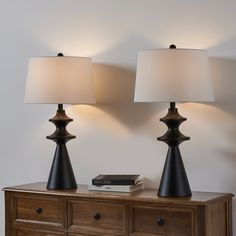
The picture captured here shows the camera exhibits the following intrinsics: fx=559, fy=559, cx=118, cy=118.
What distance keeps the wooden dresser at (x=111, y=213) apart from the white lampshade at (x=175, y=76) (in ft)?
1.50

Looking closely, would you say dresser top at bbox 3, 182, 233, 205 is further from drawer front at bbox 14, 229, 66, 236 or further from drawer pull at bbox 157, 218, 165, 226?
drawer front at bbox 14, 229, 66, 236

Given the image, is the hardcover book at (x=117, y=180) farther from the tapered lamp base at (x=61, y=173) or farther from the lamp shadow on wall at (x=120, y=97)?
the lamp shadow on wall at (x=120, y=97)

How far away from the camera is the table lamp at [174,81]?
2441mm

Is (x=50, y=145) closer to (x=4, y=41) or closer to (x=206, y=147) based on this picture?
(x=4, y=41)

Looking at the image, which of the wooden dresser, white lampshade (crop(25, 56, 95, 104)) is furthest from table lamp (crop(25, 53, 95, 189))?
the wooden dresser

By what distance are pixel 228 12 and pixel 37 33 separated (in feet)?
3.77

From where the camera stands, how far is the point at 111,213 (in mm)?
2633

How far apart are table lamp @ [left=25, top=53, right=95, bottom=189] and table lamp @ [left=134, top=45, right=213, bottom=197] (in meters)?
0.39

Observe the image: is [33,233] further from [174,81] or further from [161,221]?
[174,81]

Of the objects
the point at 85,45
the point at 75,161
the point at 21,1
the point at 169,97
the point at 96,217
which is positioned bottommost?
the point at 96,217

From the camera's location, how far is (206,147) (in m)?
2.73

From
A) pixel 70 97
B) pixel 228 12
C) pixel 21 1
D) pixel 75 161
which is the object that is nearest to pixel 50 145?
pixel 75 161

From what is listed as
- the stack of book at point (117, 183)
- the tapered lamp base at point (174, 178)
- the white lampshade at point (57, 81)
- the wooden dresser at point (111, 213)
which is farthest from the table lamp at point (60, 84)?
the tapered lamp base at point (174, 178)

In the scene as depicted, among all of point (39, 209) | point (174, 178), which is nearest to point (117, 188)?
point (174, 178)
